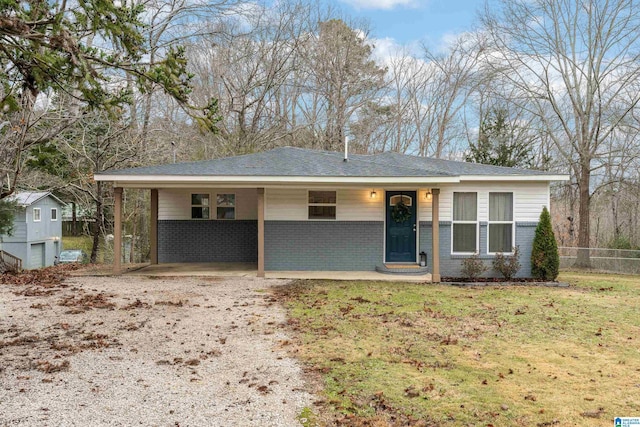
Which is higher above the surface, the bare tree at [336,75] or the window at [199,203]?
the bare tree at [336,75]

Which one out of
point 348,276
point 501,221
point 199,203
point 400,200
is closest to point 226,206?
point 199,203

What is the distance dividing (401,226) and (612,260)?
27.3ft

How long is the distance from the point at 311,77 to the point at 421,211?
523 inches

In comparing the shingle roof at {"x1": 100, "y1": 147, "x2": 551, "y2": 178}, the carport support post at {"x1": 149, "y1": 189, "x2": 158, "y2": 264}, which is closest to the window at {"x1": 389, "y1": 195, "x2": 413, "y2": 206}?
the shingle roof at {"x1": 100, "y1": 147, "x2": 551, "y2": 178}

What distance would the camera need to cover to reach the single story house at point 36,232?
25.0m

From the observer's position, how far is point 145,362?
14.9 feet

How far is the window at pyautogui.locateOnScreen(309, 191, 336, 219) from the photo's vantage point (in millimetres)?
11164

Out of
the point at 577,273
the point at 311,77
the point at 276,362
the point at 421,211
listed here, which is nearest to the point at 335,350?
the point at 276,362

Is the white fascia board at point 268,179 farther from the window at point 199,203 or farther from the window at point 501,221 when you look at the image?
the window at point 199,203

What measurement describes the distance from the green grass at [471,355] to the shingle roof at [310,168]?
278 cm

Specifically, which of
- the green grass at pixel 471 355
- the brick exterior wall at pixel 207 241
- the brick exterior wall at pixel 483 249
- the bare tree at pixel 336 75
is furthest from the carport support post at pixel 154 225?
the bare tree at pixel 336 75

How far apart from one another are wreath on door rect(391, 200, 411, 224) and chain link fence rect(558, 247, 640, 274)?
7748 millimetres

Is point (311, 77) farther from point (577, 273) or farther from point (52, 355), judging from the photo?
point (52, 355)

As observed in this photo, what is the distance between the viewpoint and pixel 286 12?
2084 cm
